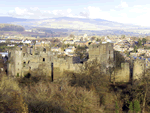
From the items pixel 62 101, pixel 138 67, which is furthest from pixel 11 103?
pixel 138 67

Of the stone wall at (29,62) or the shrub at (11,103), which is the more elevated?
the stone wall at (29,62)

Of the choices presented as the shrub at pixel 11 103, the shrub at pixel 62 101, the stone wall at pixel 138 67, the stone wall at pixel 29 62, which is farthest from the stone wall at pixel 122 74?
the shrub at pixel 11 103

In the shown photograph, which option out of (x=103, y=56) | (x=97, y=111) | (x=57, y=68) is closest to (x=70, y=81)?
(x=57, y=68)

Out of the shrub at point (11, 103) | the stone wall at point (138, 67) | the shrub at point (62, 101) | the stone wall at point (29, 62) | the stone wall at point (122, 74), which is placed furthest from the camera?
the stone wall at point (29, 62)

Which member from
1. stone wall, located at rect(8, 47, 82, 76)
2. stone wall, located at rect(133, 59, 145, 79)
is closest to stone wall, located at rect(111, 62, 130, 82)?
stone wall, located at rect(133, 59, 145, 79)

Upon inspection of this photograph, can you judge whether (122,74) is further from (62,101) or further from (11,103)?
(11,103)

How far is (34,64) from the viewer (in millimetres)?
21828

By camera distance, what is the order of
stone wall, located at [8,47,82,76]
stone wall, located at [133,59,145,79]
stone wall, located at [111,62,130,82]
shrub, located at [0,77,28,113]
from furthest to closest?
stone wall, located at [8,47,82,76]
stone wall, located at [111,62,130,82]
stone wall, located at [133,59,145,79]
shrub, located at [0,77,28,113]

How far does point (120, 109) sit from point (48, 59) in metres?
8.89

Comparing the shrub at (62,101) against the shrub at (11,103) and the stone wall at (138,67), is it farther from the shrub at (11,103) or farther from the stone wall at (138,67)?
the stone wall at (138,67)

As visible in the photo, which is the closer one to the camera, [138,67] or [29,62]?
[138,67]

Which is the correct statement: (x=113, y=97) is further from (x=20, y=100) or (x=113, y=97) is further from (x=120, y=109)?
(x=20, y=100)

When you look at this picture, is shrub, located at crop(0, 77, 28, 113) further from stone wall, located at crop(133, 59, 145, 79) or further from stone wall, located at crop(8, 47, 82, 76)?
stone wall, located at crop(133, 59, 145, 79)

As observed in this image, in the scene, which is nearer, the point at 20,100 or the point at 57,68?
the point at 20,100
